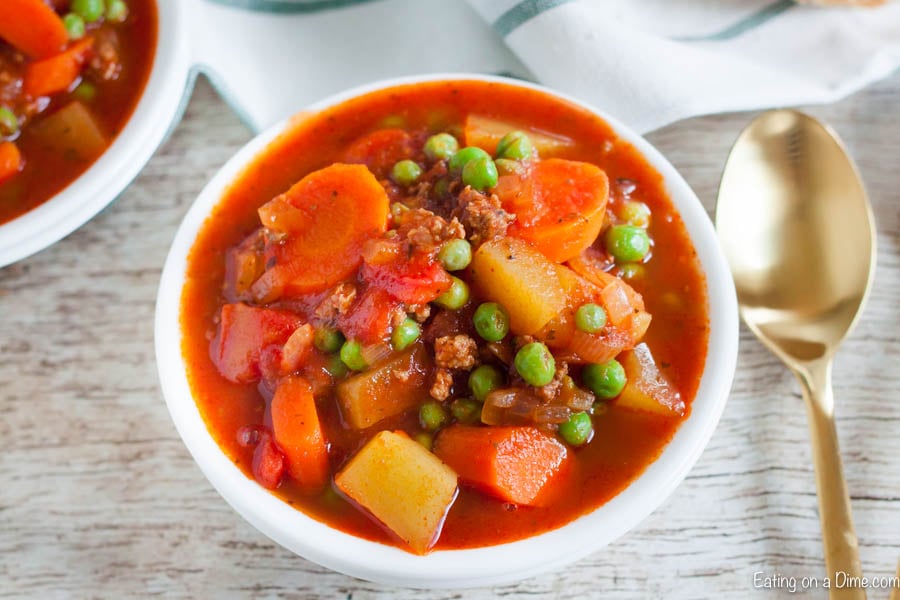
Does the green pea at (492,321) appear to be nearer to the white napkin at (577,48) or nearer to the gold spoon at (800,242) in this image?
the gold spoon at (800,242)

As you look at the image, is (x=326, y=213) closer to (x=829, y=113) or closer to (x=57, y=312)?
(x=57, y=312)

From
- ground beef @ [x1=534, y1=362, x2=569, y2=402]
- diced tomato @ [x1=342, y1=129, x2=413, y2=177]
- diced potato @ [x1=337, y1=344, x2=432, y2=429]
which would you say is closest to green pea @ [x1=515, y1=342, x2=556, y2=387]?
ground beef @ [x1=534, y1=362, x2=569, y2=402]

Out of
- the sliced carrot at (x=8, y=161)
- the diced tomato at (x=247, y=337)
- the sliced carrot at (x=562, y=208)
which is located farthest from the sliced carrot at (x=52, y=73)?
the sliced carrot at (x=562, y=208)

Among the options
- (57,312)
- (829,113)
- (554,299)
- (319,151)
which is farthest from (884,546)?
(57,312)

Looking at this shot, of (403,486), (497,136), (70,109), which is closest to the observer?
(403,486)

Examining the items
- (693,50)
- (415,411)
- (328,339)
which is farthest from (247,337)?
(693,50)

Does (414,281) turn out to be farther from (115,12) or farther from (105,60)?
(115,12)

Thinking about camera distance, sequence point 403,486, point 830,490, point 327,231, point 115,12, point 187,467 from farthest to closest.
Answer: point 115,12 → point 187,467 → point 830,490 → point 327,231 → point 403,486

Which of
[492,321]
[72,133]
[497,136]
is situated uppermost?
[72,133]
